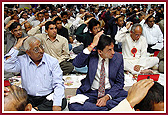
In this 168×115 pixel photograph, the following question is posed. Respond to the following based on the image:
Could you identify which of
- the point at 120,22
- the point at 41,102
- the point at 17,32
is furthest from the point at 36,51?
the point at 120,22

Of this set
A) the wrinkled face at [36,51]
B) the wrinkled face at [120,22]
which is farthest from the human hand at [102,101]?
the wrinkled face at [120,22]

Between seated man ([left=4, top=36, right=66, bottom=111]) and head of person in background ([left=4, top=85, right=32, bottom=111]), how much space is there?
75 centimetres

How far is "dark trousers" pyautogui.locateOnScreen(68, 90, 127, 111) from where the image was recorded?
2.04 m

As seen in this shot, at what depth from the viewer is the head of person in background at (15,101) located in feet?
3.97

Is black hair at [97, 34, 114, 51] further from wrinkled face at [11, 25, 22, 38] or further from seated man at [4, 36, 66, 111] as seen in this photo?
wrinkled face at [11, 25, 22, 38]

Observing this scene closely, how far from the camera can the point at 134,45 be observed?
3531mm

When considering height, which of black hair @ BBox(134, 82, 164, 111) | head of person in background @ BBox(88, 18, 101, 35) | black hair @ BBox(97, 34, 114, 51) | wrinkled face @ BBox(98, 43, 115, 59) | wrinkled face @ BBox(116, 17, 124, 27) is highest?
wrinkled face @ BBox(116, 17, 124, 27)

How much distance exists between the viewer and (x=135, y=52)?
3.57m

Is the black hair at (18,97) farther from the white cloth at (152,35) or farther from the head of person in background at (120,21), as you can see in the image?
the head of person in background at (120,21)

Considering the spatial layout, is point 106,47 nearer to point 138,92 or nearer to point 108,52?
point 108,52

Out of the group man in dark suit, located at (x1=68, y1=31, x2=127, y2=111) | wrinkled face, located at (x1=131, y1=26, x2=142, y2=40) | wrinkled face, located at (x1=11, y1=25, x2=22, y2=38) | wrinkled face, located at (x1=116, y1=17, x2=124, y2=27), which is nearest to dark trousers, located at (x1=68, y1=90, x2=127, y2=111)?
man in dark suit, located at (x1=68, y1=31, x2=127, y2=111)

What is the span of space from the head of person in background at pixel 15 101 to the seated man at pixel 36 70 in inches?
29.4

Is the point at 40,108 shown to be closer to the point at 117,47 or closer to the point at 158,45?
the point at 117,47

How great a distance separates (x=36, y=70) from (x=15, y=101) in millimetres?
885
